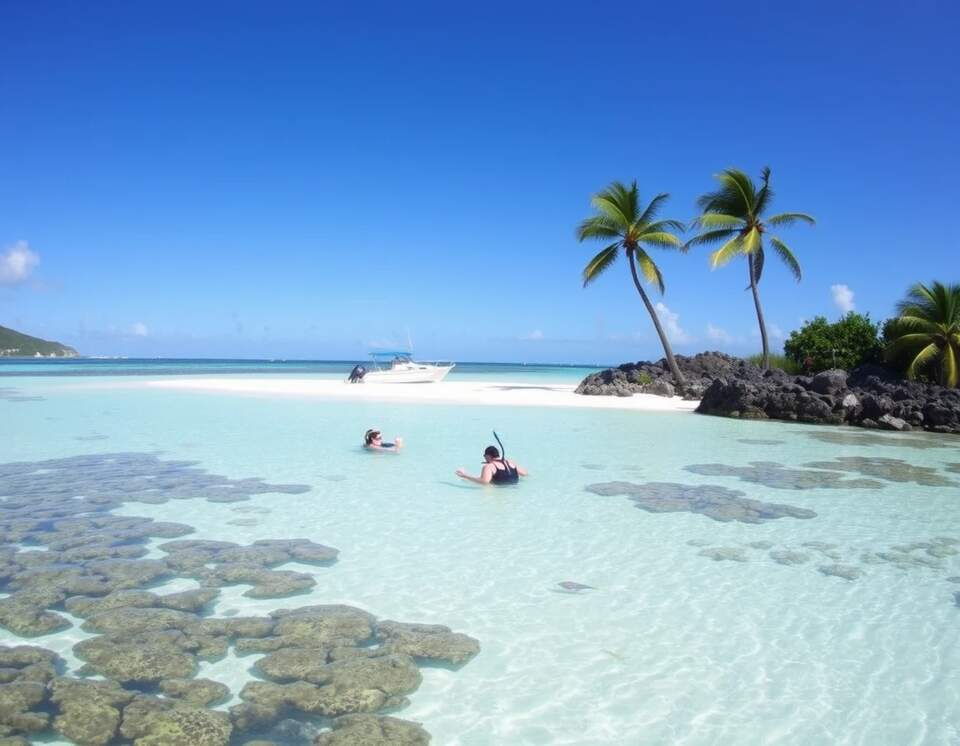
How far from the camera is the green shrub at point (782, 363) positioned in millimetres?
31844

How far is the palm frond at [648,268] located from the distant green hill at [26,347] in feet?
444

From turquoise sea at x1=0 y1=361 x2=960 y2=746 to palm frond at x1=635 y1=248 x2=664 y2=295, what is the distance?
14.9 m

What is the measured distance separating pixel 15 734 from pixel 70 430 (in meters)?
14.6

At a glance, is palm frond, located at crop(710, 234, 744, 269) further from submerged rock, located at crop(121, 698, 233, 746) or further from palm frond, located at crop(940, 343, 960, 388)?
submerged rock, located at crop(121, 698, 233, 746)

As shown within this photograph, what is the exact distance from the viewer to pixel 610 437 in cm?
1628

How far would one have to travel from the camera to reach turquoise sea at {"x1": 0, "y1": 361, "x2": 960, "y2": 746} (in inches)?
156

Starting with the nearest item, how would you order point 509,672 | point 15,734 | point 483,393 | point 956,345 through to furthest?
point 15,734, point 509,672, point 956,345, point 483,393

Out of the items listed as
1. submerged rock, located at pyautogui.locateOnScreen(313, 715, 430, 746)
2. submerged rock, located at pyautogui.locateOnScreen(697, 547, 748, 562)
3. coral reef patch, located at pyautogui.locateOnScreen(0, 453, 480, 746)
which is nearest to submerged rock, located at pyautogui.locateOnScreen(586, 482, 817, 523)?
submerged rock, located at pyautogui.locateOnScreen(697, 547, 748, 562)

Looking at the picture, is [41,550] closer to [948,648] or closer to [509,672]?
[509,672]

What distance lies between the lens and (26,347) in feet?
442

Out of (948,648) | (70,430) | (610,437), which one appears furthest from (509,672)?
(70,430)

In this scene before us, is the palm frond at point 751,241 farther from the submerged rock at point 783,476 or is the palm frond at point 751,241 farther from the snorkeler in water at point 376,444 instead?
the snorkeler in water at point 376,444

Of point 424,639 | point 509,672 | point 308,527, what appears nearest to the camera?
point 509,672

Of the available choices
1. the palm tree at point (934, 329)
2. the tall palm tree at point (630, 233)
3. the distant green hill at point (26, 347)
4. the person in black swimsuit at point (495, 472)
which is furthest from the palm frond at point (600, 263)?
the distant green hill at point (26, 347)
